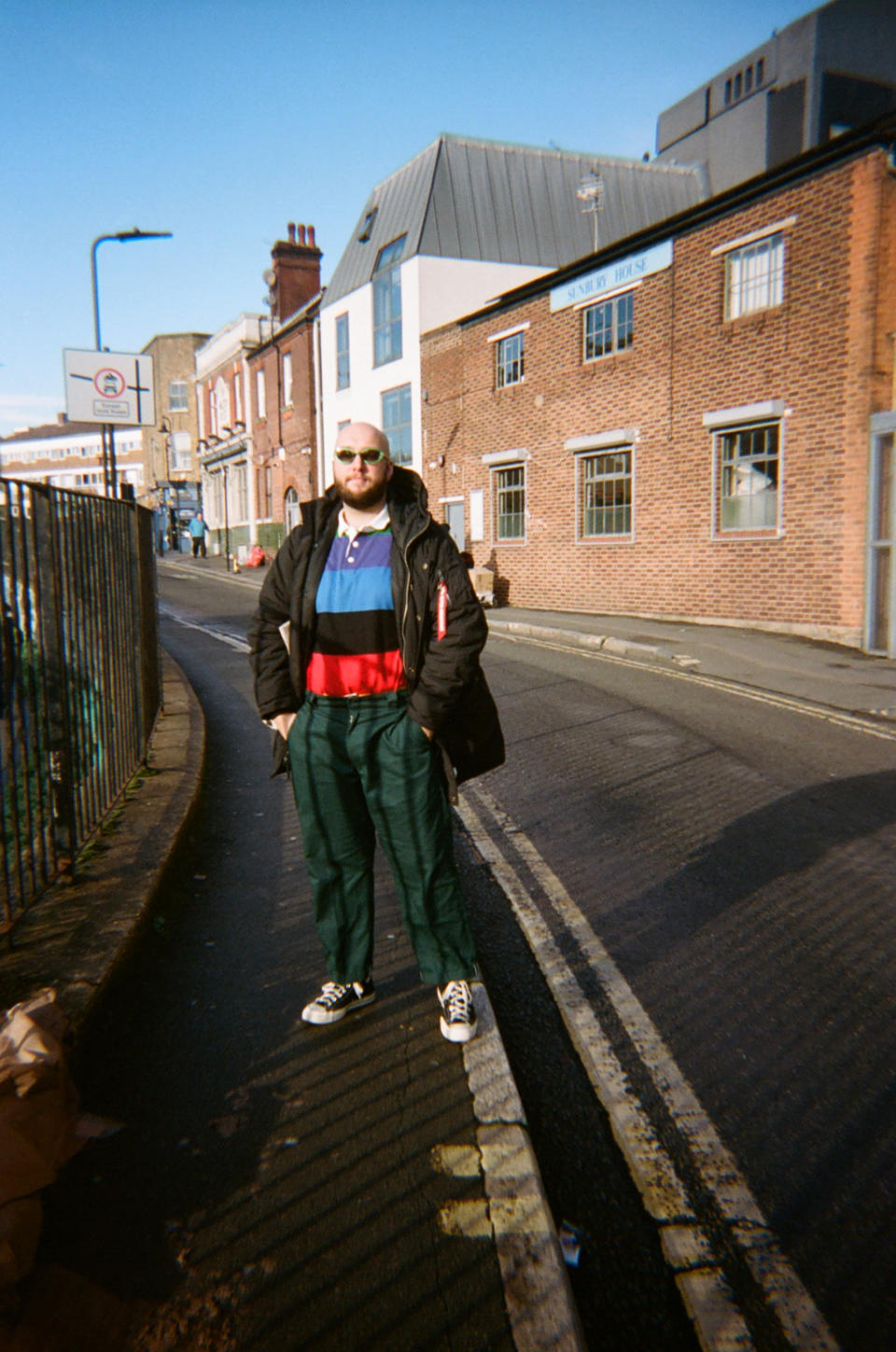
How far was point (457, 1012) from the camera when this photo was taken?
10.7 ft

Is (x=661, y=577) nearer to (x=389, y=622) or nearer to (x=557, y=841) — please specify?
(x=557, y=841)

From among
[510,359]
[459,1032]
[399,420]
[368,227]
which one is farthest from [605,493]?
[368,227]

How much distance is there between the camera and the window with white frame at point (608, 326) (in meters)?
17.2

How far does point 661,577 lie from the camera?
1667 cm

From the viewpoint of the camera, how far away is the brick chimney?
3650 cm

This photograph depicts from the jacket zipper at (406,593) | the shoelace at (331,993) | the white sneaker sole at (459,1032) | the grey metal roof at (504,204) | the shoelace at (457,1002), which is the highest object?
the grey metal roof at (504,204)

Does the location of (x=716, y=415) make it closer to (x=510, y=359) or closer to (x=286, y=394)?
(x=510, y=359)

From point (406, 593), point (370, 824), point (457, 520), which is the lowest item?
point (370, 824)

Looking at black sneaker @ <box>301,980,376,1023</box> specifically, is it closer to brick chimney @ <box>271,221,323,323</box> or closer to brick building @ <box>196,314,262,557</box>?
brick building @ <box>196,314,262,557</box>

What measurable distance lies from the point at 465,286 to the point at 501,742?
24.8 meters

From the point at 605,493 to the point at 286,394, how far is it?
20912 millimetres

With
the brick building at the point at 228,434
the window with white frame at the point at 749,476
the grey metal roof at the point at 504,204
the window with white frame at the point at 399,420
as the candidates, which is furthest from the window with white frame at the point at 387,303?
the window with white frame at the point at 749,476

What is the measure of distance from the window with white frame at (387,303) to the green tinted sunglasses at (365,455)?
24.5 m

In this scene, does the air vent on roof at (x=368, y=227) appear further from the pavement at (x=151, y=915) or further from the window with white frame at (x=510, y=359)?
the pavement at (x=151, y=915)
